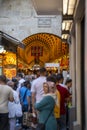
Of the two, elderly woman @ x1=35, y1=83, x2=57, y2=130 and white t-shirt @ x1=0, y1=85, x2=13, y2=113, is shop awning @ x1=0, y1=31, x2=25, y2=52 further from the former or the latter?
elderly woman @ x1=35, y1=83, x2=57, y2=130

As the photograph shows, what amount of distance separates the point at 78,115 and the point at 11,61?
2031cm

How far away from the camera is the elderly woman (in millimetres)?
9555

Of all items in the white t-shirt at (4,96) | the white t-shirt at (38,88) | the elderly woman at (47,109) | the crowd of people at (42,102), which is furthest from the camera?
the white t-shirt at (38,88)

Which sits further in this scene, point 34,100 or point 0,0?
point 0,0

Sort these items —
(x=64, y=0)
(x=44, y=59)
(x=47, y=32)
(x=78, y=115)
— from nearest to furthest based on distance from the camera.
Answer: (x=64, y=0) → (x=78, y=115) → (x=47, y=32) → (x=44, y=59)

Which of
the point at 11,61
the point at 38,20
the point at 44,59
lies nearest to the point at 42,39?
the point at 44,59

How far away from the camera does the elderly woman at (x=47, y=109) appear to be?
9.55 metres

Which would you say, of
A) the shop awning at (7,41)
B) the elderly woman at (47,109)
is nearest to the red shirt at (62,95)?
the elderly woman at (47,109)

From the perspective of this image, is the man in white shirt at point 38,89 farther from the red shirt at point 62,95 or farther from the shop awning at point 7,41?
the shop awning at point 7,41

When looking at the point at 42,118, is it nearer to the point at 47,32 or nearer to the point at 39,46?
the point at 47,32

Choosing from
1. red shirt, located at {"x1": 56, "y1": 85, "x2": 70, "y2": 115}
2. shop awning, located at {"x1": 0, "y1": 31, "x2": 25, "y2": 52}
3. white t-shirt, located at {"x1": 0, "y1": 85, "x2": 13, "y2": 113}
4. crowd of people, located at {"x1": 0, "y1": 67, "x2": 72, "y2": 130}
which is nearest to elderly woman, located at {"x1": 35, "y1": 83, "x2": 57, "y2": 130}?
crowd of people, located at {"x1": 0, "y1": 67, "x2": 72, "y2": 130}

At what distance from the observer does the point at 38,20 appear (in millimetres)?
45781

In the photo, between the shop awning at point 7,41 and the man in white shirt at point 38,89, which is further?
the shop awning at point 7,41

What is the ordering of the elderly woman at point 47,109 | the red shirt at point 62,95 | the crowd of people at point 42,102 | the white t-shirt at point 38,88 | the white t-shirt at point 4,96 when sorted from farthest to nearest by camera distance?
the red shirt at point 62,95 → the white t-shirt at point 38,88 → the white t-shirt at point 4,96 → the crowd of people at point 42,102 → the elderly woman at point 47,109
